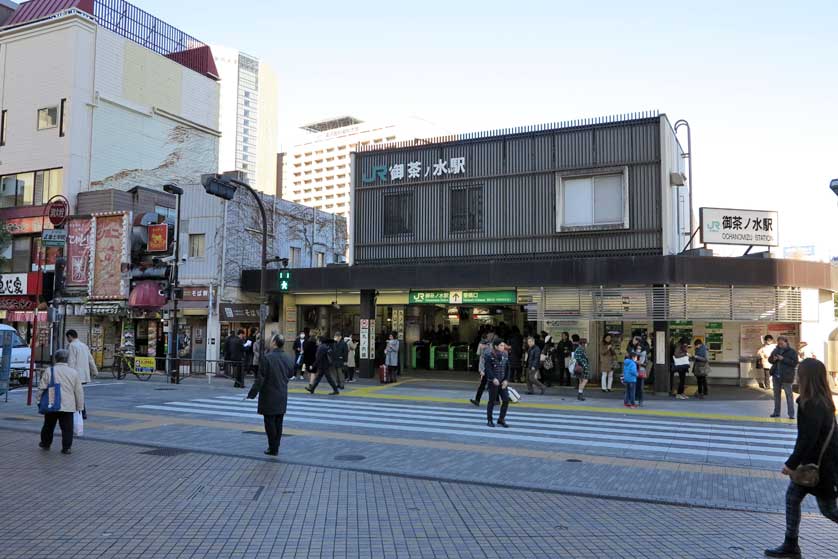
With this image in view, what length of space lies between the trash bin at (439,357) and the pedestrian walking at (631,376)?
11.1 m

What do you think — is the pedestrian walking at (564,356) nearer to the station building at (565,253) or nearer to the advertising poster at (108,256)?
the station building at (565,253)

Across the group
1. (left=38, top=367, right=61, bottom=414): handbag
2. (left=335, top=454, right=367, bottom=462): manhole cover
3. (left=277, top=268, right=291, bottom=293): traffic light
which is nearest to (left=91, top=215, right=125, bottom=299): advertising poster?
(left=277, top=268, right=291, bottom=293): traffic light

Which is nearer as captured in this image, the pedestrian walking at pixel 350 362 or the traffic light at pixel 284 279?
the pedestrian walking at pixel 350 362

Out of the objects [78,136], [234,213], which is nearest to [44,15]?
[78,136]

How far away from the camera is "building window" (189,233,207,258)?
28203 mm

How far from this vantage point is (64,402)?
10.1 metres

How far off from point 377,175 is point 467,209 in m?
3.97

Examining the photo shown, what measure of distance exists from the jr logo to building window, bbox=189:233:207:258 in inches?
312

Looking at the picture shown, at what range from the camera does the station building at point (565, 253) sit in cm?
2000

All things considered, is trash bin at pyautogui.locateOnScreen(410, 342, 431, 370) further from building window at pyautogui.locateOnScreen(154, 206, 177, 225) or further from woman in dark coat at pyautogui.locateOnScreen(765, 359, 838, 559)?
woman in dark coat at pyautogui.locateOnScreen(765, 359, 838, 559)

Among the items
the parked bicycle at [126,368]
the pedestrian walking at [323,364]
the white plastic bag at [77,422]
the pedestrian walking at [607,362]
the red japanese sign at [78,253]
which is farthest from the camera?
the red japanese sign at [78,253]

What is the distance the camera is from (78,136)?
34.0 m

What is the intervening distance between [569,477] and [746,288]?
13.8 metres

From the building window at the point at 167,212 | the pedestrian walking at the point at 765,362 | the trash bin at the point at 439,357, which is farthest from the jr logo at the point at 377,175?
the pedestrian walking at the point at 765,362
